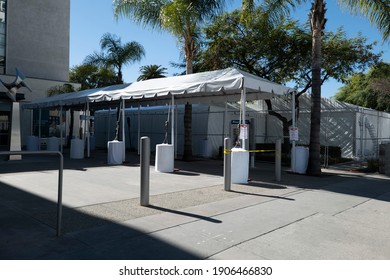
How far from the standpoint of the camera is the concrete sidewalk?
14.0ft

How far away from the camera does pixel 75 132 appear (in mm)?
27594

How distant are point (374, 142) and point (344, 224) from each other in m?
17.1

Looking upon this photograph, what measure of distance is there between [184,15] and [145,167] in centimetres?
863

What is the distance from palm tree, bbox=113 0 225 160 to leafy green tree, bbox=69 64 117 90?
814 inches

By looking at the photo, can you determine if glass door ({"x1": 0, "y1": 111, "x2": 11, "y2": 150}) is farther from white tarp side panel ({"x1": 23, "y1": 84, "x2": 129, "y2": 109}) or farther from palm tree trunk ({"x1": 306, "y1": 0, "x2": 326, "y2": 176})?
palm tree trunk ({"x1": 306, "y1": 0, "x2": 326, "y2": 176})

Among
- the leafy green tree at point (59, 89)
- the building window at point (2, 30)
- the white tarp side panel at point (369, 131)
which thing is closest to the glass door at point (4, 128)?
the leafy green tree at point (59, 89)

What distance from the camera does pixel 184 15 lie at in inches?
521

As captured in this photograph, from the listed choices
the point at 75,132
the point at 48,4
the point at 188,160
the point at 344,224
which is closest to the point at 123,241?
the point at 344,224

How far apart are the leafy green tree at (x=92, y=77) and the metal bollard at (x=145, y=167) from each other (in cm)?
3079

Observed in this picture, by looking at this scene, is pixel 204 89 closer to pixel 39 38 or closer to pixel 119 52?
pixel 119 52

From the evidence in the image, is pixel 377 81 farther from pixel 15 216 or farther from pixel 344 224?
pixel 15 216

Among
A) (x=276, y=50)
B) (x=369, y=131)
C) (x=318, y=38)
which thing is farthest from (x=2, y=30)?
(x=369, y=131)

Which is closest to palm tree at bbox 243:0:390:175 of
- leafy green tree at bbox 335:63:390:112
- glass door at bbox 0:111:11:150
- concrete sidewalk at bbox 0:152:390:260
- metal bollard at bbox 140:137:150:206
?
concrete sidewalk at bbox 0:152:390:260
